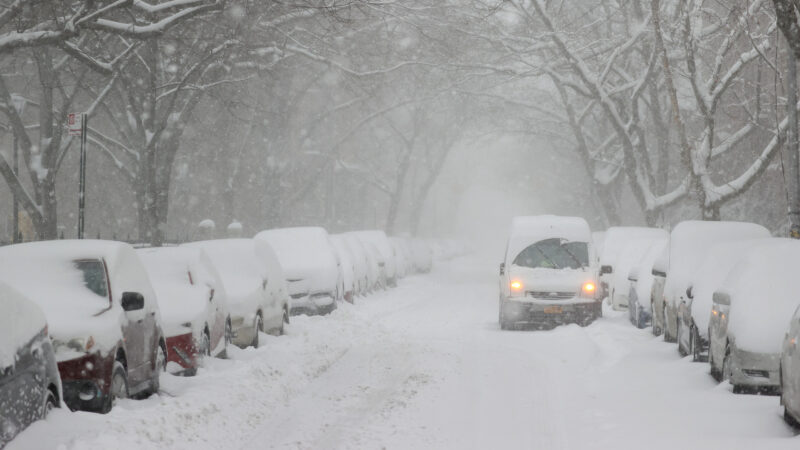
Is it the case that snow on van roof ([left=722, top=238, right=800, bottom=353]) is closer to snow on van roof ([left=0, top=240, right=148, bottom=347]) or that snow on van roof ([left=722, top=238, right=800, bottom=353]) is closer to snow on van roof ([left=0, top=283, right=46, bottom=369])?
snow on van roof ([left=0, top=240, right=148, bottom=347])

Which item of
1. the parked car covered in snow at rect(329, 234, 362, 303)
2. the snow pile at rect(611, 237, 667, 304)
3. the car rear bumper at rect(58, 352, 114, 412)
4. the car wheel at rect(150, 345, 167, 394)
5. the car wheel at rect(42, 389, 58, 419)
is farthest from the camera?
the parked car covered in snow at rect(329, 234, 362, 303)

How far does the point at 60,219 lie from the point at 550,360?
33.0 metres

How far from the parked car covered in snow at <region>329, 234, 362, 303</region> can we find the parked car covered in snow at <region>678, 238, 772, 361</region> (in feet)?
40.6

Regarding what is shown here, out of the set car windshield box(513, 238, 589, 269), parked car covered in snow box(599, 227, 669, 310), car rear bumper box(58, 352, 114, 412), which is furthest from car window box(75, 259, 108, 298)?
parked car covered in snow box(599, 227, 669, 310)

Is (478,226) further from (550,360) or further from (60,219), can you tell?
(550,360)

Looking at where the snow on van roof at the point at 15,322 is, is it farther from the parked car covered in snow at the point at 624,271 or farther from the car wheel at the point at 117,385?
the parked car covered in snow at the point at 624,271

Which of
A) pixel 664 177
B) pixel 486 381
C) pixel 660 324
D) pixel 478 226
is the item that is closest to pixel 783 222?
pixel 664 177

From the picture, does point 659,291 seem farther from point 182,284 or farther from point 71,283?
point 71,283

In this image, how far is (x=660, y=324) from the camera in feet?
60.1

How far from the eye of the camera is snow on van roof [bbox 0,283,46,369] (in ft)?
22.8

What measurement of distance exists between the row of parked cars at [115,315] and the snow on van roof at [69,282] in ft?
0.03

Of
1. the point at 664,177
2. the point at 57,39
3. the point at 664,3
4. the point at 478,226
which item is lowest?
the point at 478,226

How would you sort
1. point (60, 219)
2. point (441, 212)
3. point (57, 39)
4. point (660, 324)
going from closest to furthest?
point (57, 39) → point (660, 324) → point (60, 219) → point (441, 212)

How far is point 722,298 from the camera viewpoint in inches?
447
